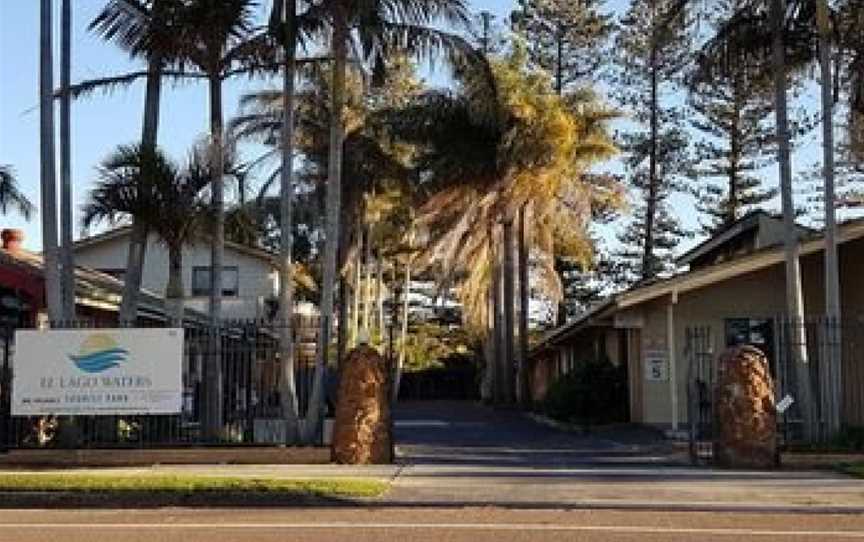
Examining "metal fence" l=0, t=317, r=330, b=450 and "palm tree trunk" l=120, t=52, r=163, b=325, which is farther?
→ "palm tree trunk" l=120, t=52, r=163, b=325

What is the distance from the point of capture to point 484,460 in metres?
22.0

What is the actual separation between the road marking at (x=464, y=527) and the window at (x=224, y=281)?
3357cm

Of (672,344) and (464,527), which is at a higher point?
(672,344)

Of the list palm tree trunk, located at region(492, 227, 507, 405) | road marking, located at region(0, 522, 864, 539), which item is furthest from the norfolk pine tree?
road marking, located at region(0, 522, 864, 539)

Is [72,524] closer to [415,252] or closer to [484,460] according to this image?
[484,460]

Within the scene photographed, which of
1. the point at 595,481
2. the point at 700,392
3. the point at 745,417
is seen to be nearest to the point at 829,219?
the point at 700,392

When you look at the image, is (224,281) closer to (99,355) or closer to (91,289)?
(91,289)

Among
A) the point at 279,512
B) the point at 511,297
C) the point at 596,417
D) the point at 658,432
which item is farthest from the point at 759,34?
the point at 511,297

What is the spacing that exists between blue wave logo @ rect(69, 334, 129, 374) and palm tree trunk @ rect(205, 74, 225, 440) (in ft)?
4.83

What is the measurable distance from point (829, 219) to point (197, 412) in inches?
456

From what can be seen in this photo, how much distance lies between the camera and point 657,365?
96.6ft

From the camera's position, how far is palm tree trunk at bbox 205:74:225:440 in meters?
21.4

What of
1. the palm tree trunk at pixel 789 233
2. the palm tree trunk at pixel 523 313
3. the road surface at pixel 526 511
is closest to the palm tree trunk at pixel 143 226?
the road surface at pixel 526 511

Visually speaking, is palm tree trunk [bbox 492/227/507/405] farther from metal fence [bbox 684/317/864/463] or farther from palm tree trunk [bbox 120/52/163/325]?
palm tree trunk [bbox 120/52/163/325]
